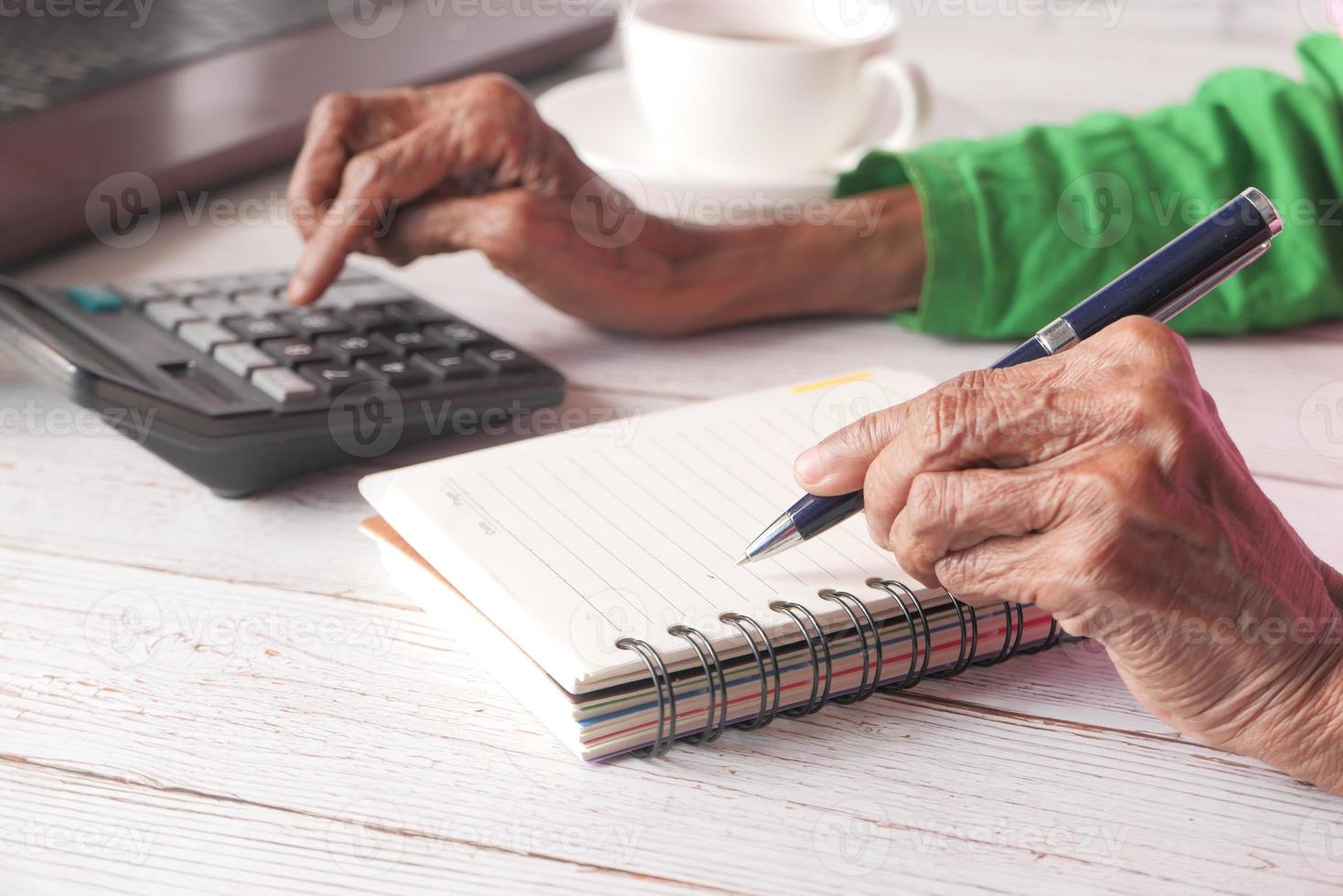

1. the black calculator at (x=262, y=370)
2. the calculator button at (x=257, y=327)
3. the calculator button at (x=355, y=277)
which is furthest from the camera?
the calculator button at (x=355, y=277)

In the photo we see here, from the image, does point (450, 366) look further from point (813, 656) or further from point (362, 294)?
point (813, 656)

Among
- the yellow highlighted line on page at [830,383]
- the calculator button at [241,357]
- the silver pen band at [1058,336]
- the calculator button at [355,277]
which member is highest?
the silver pen band at [1058,336]

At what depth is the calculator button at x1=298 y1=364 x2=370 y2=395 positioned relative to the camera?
2.23 feet

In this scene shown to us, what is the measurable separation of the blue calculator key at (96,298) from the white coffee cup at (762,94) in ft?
1.40

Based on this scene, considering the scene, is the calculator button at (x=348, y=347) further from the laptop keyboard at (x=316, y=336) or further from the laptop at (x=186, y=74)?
Result: the laptop at (x=186, y=74)

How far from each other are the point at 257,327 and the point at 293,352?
0.15ft

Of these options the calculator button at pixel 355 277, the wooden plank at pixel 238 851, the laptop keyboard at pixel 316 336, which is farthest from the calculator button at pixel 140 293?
the wooden plank at pixel 238 851

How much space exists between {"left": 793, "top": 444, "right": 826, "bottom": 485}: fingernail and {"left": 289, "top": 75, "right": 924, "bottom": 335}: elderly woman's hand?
0.36 meters

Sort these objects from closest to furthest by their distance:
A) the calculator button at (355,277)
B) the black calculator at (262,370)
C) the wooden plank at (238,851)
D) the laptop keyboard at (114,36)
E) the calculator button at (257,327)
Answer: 1. the wooden plank at (238,851)
2. the black calculator at (262,370)
3. the calculator button at (257,327)
4. the calculator button at (355,277)
5. the laptop keyboard at (114,36)

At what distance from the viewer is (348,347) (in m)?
0.73

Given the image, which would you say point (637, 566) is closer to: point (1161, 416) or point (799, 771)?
point (799, 771)

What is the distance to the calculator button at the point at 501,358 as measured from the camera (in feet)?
2.40

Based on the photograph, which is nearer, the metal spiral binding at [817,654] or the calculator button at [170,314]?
the metal spiral binding at [817,654]

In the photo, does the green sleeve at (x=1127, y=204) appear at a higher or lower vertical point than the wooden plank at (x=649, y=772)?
higher
